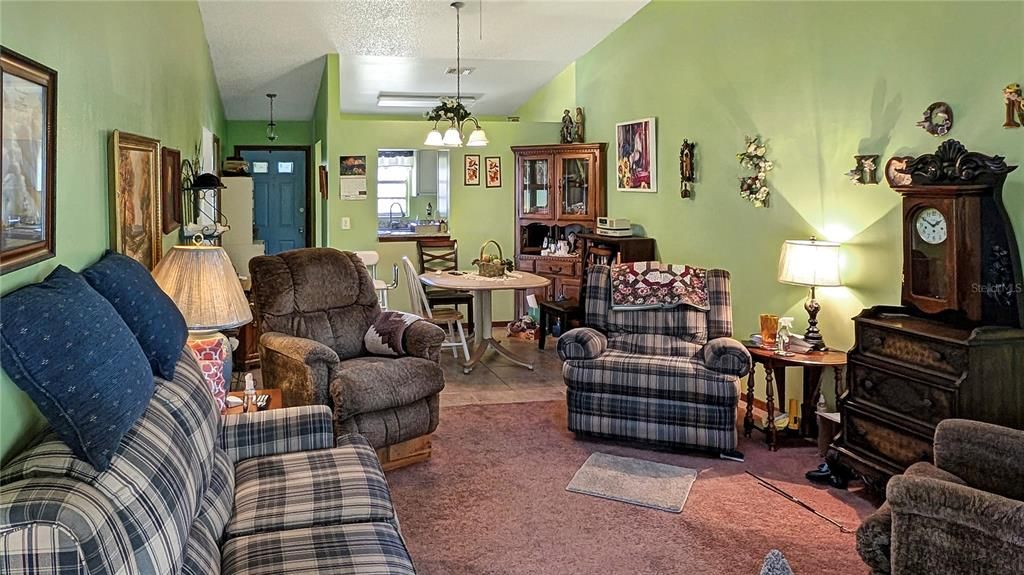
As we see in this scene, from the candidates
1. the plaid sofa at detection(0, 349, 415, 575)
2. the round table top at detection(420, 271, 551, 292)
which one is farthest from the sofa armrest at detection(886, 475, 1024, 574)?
the round table top at detection(420, 271, 551, 292)

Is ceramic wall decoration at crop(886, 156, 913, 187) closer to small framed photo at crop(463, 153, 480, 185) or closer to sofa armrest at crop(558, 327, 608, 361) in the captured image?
sofa armrest at crop(558, 327, 608, 361)

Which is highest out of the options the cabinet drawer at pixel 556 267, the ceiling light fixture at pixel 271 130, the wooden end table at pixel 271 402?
the ceiling light fixture at pixel 271 130

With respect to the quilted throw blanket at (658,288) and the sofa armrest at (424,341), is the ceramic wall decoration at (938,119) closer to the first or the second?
the quilted throw blanket at (658,288)

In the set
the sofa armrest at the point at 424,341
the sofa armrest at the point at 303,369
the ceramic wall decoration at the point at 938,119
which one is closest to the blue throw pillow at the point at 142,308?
the sofa armrest at the point at 303,369

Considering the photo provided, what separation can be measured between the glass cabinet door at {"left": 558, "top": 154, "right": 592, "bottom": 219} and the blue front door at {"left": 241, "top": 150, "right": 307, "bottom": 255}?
5.25 metres

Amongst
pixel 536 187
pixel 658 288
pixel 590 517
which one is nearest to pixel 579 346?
pixel 658 288

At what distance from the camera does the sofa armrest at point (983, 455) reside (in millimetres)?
2338

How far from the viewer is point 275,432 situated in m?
2.73

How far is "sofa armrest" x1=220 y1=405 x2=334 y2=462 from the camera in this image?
2676 millimetres

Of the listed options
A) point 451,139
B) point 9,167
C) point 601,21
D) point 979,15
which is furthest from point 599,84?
point 9,167

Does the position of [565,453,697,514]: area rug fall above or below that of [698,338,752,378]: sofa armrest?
below

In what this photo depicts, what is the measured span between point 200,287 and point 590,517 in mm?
1794

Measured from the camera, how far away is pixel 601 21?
21.7ft

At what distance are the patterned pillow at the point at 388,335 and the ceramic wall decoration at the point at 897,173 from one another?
233cm
